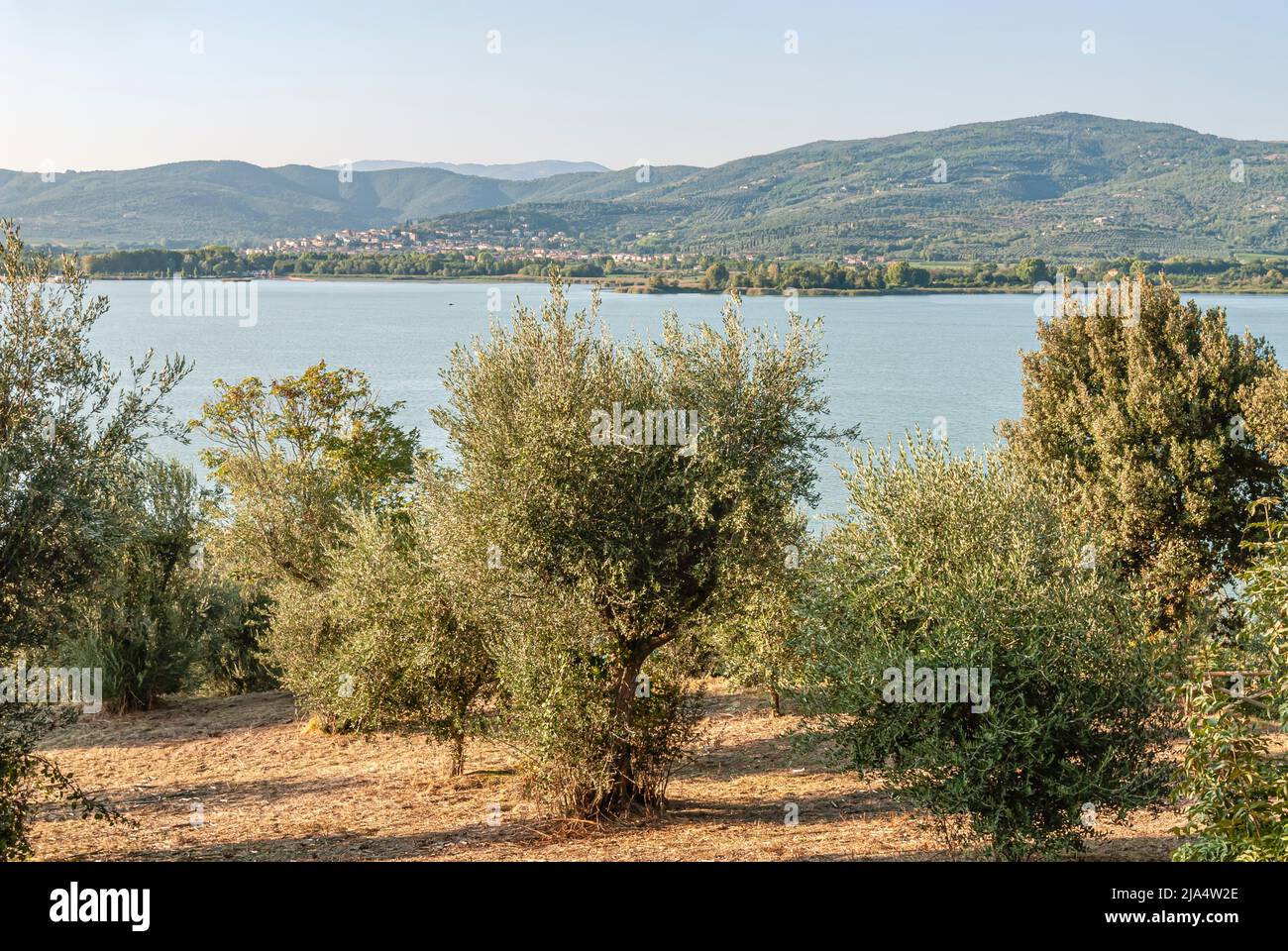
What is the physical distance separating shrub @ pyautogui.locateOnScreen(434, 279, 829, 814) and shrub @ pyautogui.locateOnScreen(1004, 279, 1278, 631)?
10.4 meters

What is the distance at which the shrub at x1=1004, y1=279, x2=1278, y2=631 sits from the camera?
75.9ft

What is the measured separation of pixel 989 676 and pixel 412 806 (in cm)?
1053

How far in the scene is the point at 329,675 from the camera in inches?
798

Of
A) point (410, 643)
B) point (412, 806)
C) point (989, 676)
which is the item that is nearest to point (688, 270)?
point (412, 806)

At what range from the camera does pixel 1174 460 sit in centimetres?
2303

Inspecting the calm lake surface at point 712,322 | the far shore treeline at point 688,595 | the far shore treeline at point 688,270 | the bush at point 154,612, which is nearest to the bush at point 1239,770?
the far shore treeline at point 688,595

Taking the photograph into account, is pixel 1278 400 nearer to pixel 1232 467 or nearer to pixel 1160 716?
pixel 1232 467

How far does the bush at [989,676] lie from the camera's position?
12.3 meters

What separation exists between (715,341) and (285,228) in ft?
654

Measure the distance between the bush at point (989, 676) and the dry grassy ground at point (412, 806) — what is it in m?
1.17

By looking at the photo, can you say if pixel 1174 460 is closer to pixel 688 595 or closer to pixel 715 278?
pixel 688 595

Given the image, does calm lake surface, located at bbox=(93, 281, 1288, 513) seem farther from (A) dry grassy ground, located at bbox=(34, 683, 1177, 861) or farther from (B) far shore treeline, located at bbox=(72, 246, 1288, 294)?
(A) dry grassy ground, located at bbox=(34, 683, 1177, 861)

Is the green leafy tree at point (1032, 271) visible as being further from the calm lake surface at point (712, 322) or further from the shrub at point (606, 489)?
the shrub at point (606, 489)
